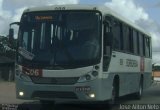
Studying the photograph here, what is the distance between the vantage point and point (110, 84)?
17.5 meters

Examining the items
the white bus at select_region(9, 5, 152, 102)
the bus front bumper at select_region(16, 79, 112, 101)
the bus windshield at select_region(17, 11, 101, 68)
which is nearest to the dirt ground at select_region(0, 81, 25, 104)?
the bus front bumper at select_region(16, 79, 112, 101)

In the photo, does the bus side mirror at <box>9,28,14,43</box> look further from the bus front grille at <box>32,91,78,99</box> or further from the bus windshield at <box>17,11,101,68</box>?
the bus front grille at <box>32,91,78,99</box>

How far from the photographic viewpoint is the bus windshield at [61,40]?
629 inches

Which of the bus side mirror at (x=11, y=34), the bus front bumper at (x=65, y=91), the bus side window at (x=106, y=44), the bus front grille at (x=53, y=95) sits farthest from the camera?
the bus side mirror at (x=11, y=34)

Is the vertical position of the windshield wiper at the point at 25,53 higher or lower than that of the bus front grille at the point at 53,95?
higher

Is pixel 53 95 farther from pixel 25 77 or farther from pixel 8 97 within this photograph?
pixel 8 97

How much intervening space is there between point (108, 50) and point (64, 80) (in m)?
1.69

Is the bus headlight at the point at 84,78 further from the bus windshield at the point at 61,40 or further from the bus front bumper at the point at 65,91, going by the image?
the bus windshield at the point at 61,40

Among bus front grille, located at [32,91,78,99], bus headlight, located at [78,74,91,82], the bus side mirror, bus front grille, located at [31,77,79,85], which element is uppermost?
the bus side mirror

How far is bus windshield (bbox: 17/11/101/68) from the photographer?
16.0 meters

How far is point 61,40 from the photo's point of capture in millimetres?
Result: 16156

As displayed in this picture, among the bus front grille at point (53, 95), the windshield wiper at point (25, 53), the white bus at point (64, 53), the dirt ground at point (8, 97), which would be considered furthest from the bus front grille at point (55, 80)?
the dirt ground at point (8, 97)

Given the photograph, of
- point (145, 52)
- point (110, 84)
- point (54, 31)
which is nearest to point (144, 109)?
point (110, 84)

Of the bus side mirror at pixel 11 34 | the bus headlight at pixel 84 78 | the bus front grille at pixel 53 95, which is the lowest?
the bus front grille at pixel 53 95
